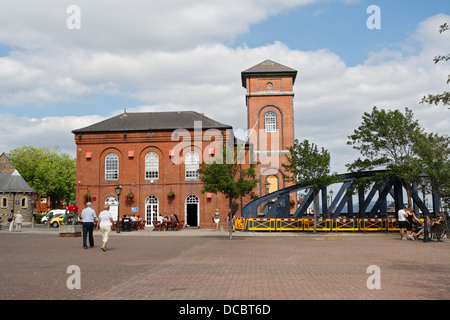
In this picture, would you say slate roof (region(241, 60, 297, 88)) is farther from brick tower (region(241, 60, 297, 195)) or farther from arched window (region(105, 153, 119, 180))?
arched window (region(105, 153, 119, 180))

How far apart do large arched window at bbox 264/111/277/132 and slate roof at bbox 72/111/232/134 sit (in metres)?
5.20

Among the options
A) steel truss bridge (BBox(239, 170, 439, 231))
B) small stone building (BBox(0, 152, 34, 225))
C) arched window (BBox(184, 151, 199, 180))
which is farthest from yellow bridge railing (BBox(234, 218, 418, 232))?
small stone building (BBox(0, 152, 34, 225))

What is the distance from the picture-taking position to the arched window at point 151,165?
40219 millimetres

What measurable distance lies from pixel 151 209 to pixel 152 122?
8.44m

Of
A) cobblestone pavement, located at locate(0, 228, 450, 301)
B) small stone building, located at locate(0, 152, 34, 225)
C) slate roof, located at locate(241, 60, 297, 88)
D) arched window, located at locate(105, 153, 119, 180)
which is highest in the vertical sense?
slate roof, located at locate(241, 60, 297, 88)

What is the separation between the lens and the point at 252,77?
142ft

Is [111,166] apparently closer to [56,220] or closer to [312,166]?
[56,220]

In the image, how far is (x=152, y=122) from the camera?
4153 centimetres

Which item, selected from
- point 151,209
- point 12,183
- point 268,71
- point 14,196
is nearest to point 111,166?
point 151,209

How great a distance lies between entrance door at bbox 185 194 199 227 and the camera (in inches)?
1553

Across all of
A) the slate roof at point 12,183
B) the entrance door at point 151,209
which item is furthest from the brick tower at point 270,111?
the slate roof at point 12,183

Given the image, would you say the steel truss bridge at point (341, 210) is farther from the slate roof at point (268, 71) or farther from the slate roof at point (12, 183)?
the slate roof at point (12, 183)

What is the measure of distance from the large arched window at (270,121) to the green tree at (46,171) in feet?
125
